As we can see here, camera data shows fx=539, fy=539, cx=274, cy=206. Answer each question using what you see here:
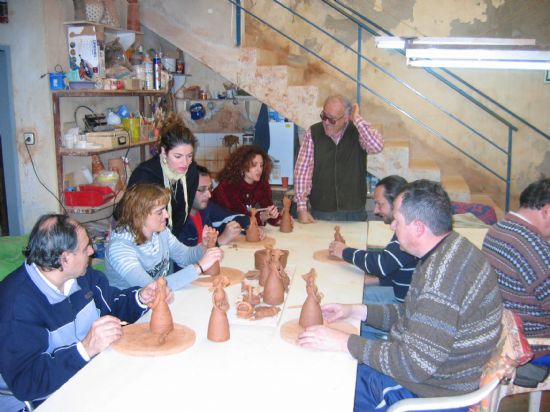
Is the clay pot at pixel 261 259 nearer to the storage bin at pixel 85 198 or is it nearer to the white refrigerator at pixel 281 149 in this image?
the storage bin at pixel 85 198

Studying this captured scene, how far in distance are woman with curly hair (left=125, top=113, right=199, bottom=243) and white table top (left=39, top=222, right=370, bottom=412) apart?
4.22 feet

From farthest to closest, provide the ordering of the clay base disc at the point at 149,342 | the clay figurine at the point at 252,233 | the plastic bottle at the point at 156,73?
the plastic bottle at the point at 156,73
the clay figurine at the point at 252,233
the clay base disc at the point at 149,342

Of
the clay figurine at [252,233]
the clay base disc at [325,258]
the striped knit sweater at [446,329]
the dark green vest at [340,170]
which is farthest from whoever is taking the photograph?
the dark green vest at [340,170]

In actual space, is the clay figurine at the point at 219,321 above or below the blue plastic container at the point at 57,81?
below

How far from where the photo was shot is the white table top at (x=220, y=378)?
5.63ft

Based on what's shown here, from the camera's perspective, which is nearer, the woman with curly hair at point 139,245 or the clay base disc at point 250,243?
the woman with curly hair at point 139,245

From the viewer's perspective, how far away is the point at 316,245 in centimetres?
366

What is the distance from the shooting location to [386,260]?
9.61 ft

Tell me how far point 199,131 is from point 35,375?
18.2 feet

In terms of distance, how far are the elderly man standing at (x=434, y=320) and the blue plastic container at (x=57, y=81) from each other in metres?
3.55

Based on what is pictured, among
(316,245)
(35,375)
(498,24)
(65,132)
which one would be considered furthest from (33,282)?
(498,24)

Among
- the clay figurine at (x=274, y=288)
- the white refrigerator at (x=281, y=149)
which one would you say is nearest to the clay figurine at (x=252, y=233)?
the clay figurine at (x=274, y=288)

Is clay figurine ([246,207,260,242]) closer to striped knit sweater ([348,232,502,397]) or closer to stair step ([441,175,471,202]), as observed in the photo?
striped knit sweater ([348,232,502,397])

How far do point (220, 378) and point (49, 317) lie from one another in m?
0.72
